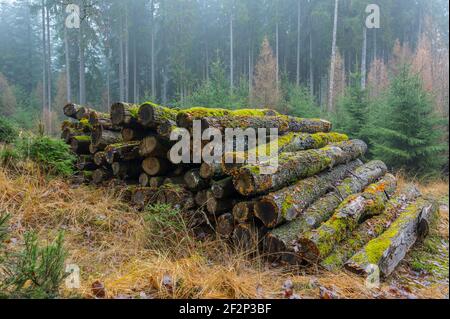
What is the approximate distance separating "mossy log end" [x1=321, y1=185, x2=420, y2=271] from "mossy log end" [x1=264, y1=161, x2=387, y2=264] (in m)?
0.40

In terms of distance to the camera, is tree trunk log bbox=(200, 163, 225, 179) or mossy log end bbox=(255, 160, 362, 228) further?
tree trunk log bbox=(200, 163, 225, 179)

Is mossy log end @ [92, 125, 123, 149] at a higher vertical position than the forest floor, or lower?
higher

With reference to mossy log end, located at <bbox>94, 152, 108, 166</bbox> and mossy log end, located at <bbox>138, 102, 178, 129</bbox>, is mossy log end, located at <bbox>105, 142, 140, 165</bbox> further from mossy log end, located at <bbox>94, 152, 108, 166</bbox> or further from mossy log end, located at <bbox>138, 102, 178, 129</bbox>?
mossy log end, located at <bbox>138, 102, 178, 129</bbox>

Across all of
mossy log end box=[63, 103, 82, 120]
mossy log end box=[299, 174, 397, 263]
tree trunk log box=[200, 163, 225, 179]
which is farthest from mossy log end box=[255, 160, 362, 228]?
mossy log end box=[63, 103, 82, 120]

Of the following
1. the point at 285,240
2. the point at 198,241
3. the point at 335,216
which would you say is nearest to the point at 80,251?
the point at 198,241

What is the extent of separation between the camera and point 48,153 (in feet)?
19.0

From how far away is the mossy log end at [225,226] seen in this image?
14.4 ft

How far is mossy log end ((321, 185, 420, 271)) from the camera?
3799mm

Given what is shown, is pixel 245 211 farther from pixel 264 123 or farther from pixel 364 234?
pixel 264 123

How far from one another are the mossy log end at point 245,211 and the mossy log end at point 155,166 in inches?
66.3

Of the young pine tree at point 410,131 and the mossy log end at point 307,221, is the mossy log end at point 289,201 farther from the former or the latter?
the young pine tree at point 410,131

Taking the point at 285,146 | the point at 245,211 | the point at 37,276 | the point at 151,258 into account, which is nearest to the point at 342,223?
the point at 245,211

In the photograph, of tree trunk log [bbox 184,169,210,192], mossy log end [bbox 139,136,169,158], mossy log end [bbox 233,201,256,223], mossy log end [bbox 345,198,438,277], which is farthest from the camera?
mossy log end [bbox 139,136,169,158]
